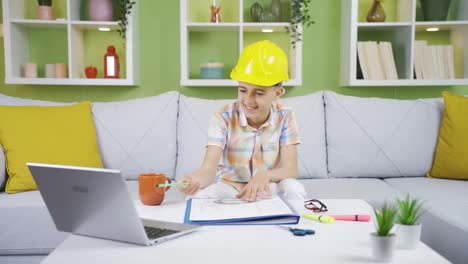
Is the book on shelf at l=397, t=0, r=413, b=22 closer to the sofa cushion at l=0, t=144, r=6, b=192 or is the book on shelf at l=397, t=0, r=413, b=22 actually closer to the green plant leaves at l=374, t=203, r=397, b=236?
the green plant leaves at l=374, t=203, r=397, b=236

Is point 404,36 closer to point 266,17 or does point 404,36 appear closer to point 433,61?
point 433,61

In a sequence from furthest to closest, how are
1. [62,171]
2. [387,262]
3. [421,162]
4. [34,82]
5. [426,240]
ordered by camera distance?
[34,82] < [421,162] < [426,240] < [62,171] < [387,262]

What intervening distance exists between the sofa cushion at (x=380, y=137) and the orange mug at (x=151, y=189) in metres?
1.35

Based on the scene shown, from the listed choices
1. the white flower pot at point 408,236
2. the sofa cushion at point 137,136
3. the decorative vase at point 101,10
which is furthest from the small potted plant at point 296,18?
→ the white flower pot at point 408,236

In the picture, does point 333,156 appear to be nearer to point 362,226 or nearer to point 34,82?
point 362,226

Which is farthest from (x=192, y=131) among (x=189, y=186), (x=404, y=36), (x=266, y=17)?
(x=404, y=36)

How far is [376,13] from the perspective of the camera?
2869mm

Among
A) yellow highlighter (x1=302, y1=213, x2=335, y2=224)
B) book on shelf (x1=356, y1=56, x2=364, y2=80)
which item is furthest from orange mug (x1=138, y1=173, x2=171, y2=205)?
book on shelf (x1=356, y1=56, x2=364, y2=80)

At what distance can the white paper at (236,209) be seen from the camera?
1130mm

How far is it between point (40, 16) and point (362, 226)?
7.96 feet

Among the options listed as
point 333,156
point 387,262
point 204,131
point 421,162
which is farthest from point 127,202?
point 421,162

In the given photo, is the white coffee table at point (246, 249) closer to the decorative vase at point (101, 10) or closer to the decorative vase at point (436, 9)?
the decorative vase at point (101, 10)

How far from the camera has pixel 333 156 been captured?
97.7 inches

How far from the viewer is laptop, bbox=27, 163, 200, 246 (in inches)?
36.5
